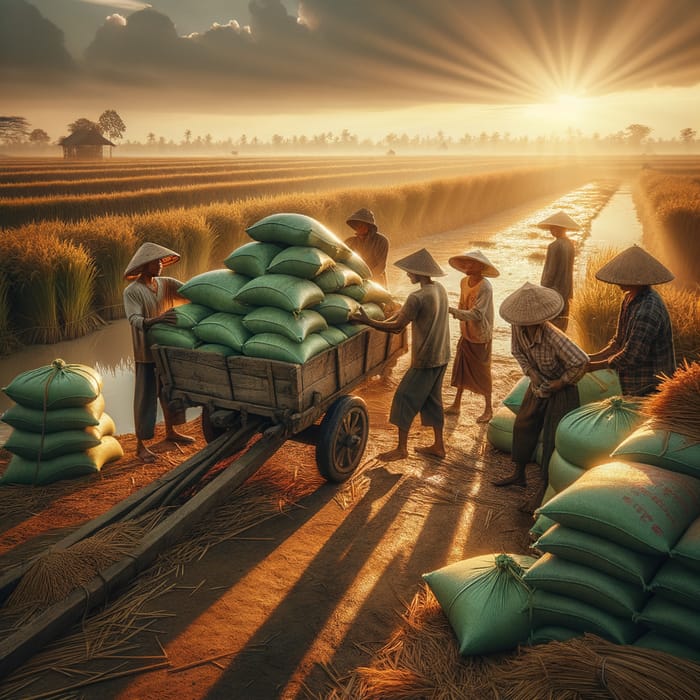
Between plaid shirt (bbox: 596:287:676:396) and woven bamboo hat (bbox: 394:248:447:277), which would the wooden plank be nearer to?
woven bamboo hat (bbox: 394:248:447:277)

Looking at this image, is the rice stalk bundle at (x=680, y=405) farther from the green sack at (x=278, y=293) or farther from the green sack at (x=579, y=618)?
the green sack at (x=278, y=293)

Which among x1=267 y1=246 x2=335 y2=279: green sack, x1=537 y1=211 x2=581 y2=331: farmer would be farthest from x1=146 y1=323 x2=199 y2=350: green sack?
x1=537 y1=211 x2=581 y2=331: farmer

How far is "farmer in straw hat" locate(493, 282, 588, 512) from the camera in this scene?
11.6ft

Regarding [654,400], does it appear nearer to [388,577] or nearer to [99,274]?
[388,577]

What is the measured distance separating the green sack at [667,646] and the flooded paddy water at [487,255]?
189 inches

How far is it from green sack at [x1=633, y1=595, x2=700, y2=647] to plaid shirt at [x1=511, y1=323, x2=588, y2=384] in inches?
67.4

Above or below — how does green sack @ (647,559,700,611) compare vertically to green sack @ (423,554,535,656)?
above

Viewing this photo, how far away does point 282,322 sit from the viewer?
354 centimetres

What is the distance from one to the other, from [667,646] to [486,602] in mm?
745

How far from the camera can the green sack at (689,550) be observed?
1.98 m

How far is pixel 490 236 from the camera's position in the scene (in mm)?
18406

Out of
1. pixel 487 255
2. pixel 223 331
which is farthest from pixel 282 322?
pixel 487 255

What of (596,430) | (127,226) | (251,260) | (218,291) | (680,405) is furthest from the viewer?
(127,226)

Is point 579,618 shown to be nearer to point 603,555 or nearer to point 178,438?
point 603,555
